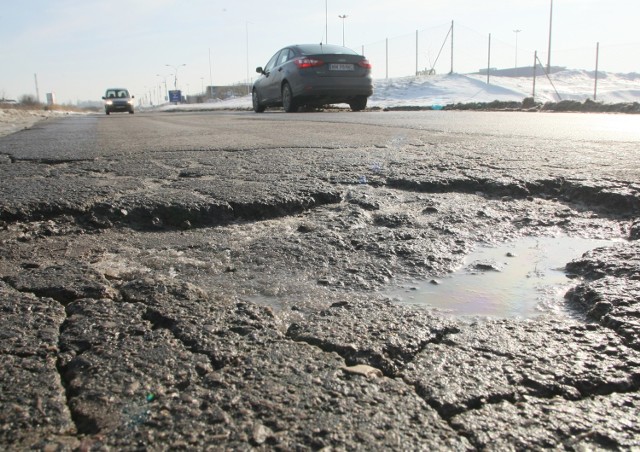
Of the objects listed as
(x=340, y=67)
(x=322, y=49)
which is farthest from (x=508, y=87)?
(x=340, y=67)

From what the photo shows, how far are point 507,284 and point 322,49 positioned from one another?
955cm

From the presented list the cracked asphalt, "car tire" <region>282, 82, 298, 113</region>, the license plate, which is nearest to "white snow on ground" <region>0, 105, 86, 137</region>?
"car tire" <region>282, 82, 298, 113</region>

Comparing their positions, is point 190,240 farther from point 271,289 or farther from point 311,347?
point 311,347

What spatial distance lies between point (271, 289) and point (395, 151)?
2620mm

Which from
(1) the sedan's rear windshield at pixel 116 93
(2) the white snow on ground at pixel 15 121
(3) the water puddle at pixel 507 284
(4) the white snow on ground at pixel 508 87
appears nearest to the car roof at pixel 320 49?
(2) the white snow on ground at pixel 15 121

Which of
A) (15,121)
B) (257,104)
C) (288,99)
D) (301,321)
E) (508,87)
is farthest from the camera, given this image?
(508,87)

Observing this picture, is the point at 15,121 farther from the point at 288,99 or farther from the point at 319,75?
the point at 319,75

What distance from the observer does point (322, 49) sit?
34.0 ft

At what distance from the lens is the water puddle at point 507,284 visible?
1.39 m

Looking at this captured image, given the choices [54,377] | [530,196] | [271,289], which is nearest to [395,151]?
[530,196]

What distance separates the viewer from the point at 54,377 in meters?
0.97

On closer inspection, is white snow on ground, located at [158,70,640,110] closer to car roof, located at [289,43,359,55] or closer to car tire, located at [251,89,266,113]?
car tire, located at [251,89,266,113]

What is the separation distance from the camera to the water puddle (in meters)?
1.39

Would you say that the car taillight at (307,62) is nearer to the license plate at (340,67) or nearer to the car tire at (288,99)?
the license plate at (340,67)
